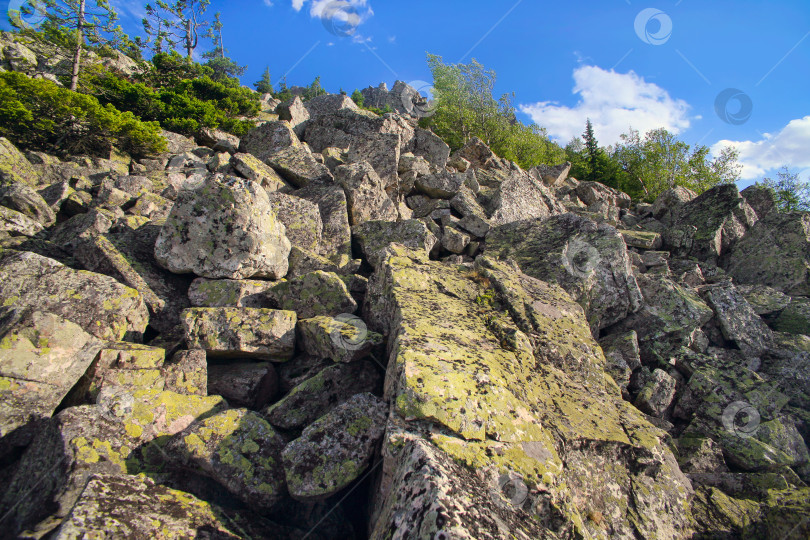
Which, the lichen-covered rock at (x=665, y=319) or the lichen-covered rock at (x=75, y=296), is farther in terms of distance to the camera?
the lichen-covered rock at (x=665, y=319)

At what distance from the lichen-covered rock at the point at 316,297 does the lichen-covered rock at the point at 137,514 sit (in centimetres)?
359

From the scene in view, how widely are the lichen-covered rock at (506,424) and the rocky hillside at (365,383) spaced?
28 millimetres

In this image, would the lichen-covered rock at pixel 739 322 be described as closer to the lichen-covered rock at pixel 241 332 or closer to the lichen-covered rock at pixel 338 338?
the lichen-covered rock at pixel 338 338

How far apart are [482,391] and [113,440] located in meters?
4.33

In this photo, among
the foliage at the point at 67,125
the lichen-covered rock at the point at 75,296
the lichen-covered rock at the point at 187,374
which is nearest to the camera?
the lichen-covered rock at the point at 187,374

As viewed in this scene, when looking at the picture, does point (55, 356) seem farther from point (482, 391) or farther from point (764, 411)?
point (764, 411)

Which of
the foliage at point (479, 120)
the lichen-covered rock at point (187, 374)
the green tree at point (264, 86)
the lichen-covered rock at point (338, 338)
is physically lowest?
the lichen-covered rock at point (187, 374)

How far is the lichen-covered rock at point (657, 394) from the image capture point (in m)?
6.46

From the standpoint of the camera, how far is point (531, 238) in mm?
10219

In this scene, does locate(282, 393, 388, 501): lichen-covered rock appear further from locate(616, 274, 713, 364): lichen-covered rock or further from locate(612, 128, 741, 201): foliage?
locate(612, 128, 741, 201): foliage

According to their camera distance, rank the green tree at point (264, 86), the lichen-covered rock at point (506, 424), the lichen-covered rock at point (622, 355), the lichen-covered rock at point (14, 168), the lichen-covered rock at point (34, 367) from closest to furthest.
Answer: the lichen-covered rock at point (506, 424) → the lichen-covered rock at point (34, 367) → the lichen-covered rock at point (622, 355) → the lichen-covered rock at point (14, 168) → the green tree at point (264, 86)

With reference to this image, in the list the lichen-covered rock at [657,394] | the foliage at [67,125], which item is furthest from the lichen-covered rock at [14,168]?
the lichen-covered rock at [657,394]

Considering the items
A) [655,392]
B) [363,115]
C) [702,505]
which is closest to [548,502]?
[702,505]

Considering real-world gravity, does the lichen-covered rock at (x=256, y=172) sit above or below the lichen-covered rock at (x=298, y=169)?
below
